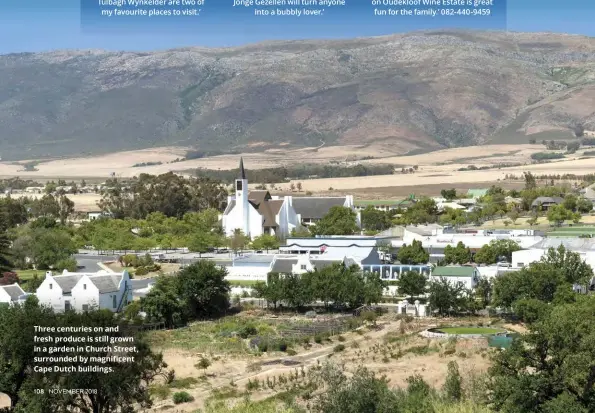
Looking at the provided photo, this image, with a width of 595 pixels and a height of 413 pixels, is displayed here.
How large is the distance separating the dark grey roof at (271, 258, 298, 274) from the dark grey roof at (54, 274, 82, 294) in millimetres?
10094

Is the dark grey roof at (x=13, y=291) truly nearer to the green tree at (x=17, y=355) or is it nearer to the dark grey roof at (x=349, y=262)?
the dark grey roof at (x=349, y=262)

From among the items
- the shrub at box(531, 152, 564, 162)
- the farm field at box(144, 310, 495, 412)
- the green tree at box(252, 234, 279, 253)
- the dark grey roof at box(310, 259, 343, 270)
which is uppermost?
the shrub at box(531, 152, 564, 162)

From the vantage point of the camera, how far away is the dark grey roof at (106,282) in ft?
119

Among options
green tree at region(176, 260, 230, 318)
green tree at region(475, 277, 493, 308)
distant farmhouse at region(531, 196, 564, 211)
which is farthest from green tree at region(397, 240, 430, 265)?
distant farmhouse at region(531, 196, 564, 211)

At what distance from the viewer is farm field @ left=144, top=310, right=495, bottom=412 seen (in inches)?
1039

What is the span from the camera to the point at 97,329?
2002 cm

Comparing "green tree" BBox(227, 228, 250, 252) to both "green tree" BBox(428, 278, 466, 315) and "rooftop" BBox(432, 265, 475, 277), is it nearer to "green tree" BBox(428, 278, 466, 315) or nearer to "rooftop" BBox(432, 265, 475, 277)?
"rooftop" BBox(432, 265, 475, 277)

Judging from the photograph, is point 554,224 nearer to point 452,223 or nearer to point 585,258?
point 452,223

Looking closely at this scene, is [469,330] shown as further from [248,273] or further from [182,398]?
[248,273]

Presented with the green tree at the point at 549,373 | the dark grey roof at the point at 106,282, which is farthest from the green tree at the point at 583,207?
the green tree at the point at 549,373

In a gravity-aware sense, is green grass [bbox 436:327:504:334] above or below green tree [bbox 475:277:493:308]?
below

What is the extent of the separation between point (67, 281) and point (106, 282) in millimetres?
1329

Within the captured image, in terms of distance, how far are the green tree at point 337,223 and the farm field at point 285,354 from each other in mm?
23711

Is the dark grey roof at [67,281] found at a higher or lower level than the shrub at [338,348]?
higher
